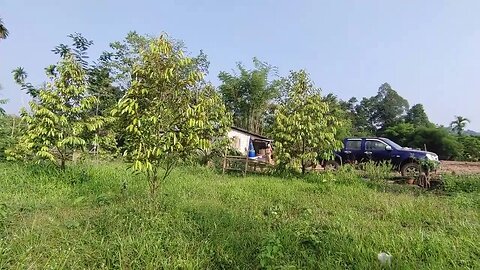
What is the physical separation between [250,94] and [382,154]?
83.3ft

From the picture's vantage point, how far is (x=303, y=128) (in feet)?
35.3

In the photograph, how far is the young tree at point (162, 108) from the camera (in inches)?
190

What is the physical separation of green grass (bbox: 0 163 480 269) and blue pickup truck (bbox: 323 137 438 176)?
5.93 m

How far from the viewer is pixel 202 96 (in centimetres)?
520

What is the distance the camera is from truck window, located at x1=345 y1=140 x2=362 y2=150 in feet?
48.4

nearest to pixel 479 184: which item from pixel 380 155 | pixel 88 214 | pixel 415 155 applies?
pixel 415 155

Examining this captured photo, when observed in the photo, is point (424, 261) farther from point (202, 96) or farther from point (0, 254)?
point (0, 254)

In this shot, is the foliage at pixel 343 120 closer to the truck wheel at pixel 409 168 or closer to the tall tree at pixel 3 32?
the truck wheel at pixel 409 168

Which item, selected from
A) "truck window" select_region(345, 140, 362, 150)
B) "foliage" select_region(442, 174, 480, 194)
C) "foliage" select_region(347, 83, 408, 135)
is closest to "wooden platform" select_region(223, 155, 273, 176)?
"truck window" select_region(345, 140, 362, 150)

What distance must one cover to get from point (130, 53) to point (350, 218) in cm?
2591

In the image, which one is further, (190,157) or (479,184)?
(479,184)

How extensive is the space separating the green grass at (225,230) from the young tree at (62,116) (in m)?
1.41

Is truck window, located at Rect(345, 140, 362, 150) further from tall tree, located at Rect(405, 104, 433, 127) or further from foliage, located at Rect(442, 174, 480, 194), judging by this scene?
tall tree, located at Rect(405, 104, 433, 127)

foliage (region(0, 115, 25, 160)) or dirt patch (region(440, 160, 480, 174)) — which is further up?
foliage (region(0, 115, 25, 160))
